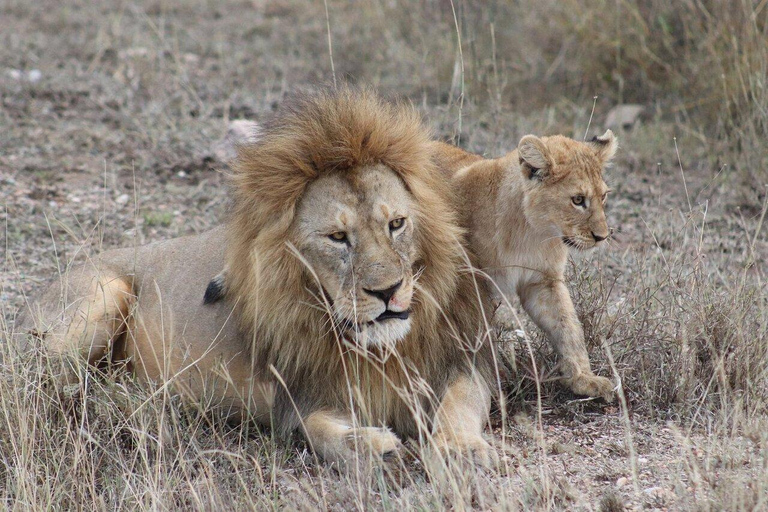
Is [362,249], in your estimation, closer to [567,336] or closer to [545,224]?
[545,224]

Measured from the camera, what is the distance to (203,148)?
620 centimetres

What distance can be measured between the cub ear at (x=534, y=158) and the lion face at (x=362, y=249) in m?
0.45

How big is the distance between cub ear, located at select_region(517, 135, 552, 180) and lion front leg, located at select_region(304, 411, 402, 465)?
1.02 metres

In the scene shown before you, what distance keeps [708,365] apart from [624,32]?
387cm

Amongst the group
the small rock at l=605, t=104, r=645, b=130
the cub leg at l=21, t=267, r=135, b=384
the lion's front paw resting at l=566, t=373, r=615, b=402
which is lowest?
the lion's front paw resting at l=566, t=373, r=615, b=402

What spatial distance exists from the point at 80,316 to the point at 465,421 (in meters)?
1.61

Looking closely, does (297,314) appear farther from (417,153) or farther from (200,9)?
(200,9)

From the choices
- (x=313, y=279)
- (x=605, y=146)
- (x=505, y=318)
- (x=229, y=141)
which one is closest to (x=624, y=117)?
(x=229, y=141)

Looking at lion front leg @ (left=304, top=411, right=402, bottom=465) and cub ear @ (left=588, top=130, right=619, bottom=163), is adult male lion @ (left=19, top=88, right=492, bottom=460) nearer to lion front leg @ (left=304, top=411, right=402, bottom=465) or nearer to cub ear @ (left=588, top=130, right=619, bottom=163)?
lion front leg @ (left=304, top=411, right=402, bottom=465)

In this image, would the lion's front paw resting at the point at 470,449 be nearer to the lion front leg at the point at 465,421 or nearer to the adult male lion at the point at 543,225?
the lion front leg at the point at 465,421

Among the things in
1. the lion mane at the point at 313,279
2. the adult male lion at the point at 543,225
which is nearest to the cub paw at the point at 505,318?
the adult male lion at the point at 543,225

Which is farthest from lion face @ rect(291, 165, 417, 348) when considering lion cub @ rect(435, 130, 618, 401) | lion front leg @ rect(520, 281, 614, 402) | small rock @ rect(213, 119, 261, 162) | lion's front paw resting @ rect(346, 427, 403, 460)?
small rock @ rect(213, 119, 261, 162)

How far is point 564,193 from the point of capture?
3439 mm

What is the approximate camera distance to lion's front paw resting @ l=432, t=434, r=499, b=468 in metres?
3.16
